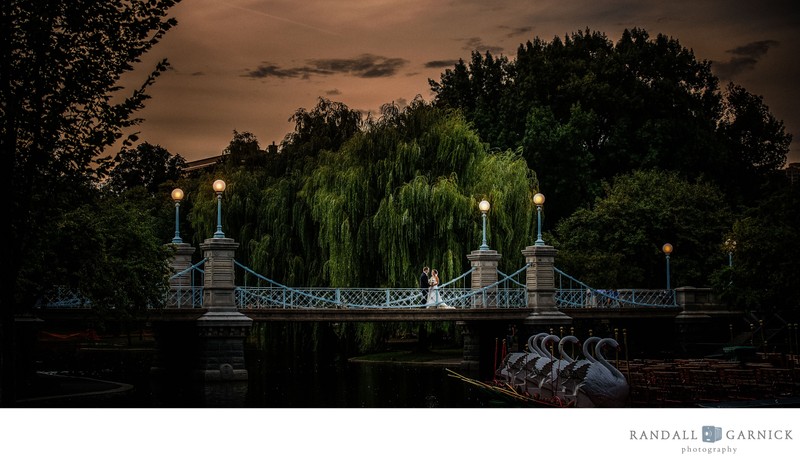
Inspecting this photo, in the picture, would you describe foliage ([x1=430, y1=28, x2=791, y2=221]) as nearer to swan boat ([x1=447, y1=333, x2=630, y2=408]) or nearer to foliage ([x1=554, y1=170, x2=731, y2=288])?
foliage ([x1=554, y1=170, x2=731, y2=288])

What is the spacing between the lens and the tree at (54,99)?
12.4m

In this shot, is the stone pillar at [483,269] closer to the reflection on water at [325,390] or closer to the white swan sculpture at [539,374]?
the reflection on water at [325,390]

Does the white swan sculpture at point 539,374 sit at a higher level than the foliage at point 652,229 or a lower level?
lower

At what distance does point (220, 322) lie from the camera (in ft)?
77.2

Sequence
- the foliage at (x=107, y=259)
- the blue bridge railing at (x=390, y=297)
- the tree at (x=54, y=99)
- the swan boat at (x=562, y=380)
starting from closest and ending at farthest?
the tree at (x=54, y=99), the swan boat at (x=562, y=380), the foliage at (x=107, y=259), the blue bridge railing at (x=390, y=297)

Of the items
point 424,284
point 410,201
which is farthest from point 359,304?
point 410,201
